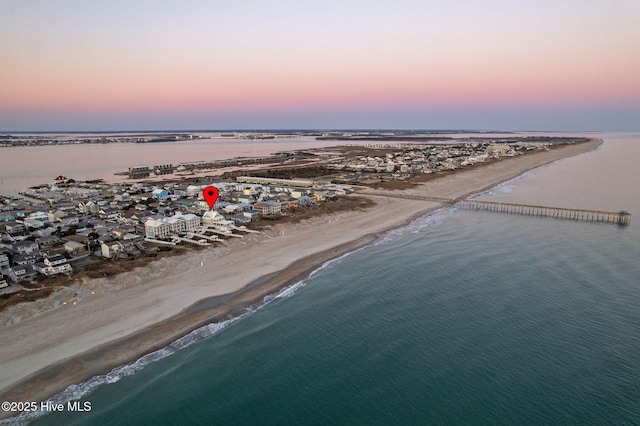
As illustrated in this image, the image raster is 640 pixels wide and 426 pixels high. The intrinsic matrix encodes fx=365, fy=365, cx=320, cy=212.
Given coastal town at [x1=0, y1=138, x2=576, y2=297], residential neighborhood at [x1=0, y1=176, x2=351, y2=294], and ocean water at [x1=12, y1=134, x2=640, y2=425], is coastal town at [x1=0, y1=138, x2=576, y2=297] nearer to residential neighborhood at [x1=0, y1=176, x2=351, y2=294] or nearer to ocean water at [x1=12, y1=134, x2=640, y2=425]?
residential neighborhood at [x1=0, y1=176, x2=351, y2=294]

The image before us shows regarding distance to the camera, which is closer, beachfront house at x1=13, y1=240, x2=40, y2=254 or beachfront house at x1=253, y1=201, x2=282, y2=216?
beachfront house at x1=13, y1=240, x2=40, y2=254

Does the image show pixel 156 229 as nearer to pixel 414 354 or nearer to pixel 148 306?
pixel 148 306

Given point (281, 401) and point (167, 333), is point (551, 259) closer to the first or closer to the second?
point (281, 401)

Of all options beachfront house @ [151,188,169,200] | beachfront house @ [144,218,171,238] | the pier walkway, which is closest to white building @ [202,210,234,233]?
beachfront house @ [144,218,171,238]

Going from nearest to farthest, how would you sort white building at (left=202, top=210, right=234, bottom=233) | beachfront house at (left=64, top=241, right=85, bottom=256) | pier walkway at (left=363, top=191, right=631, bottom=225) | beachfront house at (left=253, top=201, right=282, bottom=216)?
beachfront house at (left=64, top=241, right=85, bottom=256)
white building at (left=202, top=210, right=234, bottom=233)
pier walkway at (left=363, top=191, right=631, bottom=225)
beachfront house at (left=253, top=201, right=282, bottom=216)

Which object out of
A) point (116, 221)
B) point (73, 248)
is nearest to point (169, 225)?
point (73, 248)

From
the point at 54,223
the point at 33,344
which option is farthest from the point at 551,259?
the point at 54,223
